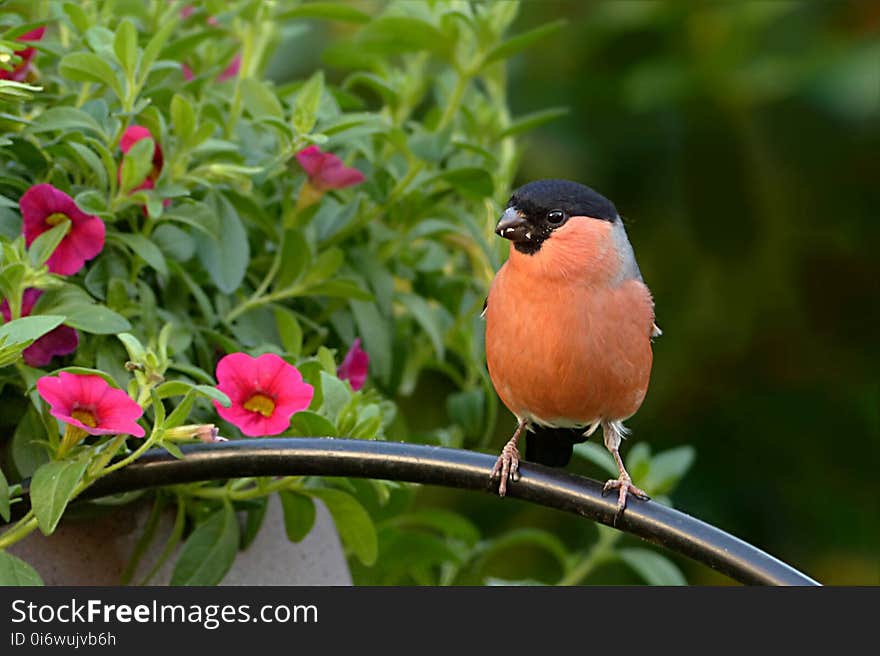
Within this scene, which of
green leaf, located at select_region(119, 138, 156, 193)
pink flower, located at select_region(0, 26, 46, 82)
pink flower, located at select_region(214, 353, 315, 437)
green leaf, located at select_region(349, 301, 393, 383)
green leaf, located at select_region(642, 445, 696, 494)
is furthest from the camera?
green leaf, located at select_region(642, 445, 696, 494)

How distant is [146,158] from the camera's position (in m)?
1.31

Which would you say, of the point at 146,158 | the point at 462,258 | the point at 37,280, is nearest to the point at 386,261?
the point at 462,258

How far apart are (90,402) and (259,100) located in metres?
0.52

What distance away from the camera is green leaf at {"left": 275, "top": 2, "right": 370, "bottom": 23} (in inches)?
66.3

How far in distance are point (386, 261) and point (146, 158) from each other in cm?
44

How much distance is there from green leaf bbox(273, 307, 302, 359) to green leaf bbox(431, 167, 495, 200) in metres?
0.27

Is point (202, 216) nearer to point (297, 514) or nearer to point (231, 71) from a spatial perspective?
point (297, 514)

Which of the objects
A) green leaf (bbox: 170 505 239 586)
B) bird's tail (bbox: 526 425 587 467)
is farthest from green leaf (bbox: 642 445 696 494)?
green leaf (bbox: 170 505 239 586)

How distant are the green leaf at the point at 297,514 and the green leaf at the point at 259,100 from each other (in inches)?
17.3

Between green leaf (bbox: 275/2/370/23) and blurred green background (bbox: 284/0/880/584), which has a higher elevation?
blurred green background (bbox: 284/0/880/584)

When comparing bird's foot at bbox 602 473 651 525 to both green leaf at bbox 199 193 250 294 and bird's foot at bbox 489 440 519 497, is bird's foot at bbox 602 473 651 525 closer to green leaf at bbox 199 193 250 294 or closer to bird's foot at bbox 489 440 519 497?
bird's foot at bbox 489 440 519 497

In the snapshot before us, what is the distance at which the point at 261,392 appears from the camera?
121 cm

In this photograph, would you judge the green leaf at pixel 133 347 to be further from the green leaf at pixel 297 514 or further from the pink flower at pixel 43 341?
the green leaf at pixel 297 514

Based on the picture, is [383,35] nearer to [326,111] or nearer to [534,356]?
[326,111]
